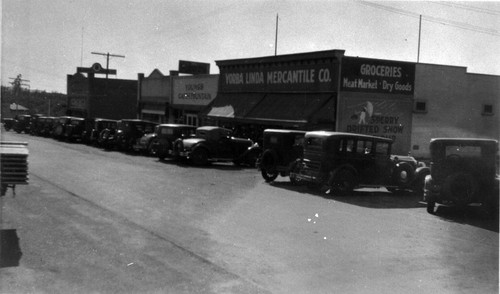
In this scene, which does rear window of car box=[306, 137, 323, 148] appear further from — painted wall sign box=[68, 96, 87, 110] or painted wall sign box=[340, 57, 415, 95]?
painted wall sign box=[68, 96, 87, 110]

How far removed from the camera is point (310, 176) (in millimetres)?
14641

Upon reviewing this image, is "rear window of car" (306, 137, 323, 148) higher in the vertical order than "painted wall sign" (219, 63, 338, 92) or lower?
lower

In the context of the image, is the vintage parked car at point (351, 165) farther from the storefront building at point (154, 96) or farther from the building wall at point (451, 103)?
the storefront building at point (154, 96)

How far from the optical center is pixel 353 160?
1459 cm

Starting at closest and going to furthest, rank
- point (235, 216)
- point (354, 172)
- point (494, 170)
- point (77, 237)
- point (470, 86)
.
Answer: point (77, 237)
point (235, 216)
point (494, 170)
point (354, 172)
point (470, 86)

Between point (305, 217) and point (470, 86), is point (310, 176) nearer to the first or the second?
point (305, 217)

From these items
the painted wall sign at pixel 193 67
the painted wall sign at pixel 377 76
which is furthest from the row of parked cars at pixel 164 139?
the painted wall sign at pixel 193 67

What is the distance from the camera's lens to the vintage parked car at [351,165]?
14359 millimetres

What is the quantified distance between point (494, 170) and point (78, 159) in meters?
17.3

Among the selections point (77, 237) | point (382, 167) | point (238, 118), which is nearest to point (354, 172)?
point (382, 167)

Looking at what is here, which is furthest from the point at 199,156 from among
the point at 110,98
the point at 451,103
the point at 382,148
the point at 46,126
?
the point at 110,98

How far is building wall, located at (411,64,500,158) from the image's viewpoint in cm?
2759

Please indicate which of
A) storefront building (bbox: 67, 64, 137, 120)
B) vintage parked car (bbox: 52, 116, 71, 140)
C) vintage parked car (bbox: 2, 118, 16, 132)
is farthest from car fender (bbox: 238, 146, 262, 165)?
vintage parked car (bbox: 2, 118, 16, 132)

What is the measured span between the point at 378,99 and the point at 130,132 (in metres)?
13.4
